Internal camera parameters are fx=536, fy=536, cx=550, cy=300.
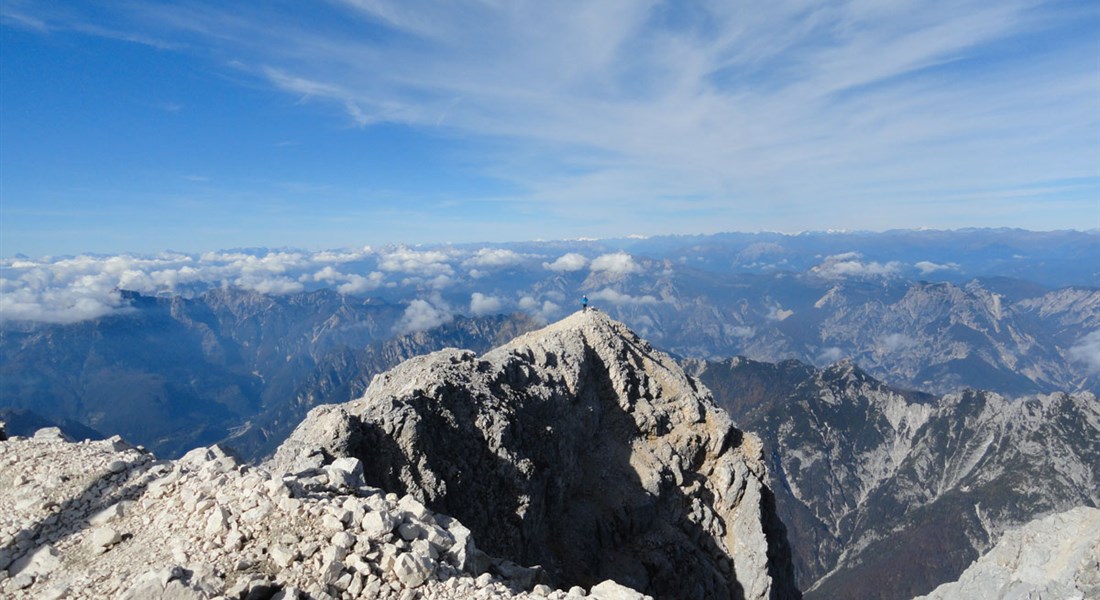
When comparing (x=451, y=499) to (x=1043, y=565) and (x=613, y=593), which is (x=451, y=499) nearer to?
(x=613, y=593)

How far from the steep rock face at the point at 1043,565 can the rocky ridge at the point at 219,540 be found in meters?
49.9

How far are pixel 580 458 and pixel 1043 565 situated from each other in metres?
50.6

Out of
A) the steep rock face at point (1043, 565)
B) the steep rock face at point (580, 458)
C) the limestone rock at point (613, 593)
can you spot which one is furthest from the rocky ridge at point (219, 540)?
the steep rock face at point (1043, 565)

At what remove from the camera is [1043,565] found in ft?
176

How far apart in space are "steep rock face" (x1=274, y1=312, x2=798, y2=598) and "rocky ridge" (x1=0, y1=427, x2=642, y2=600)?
719 centimetres

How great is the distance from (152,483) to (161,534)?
267 cm

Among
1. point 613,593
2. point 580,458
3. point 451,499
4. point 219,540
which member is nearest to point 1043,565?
point 580,458

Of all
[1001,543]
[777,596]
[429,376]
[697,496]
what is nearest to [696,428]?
[697,496]

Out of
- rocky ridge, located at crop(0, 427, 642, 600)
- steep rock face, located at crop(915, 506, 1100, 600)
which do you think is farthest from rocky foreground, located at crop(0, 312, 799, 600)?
steep rock face, located at crop(915, 506, 1100, 600)

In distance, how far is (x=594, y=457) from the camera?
42906 millimetres

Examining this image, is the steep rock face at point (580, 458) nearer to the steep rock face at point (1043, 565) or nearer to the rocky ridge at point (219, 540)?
the rocky ridge at point (219, 540)

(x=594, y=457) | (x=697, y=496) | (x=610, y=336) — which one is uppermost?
Result: (x=610, y=336)

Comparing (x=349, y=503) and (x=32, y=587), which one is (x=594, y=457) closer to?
(x=349, y=503)

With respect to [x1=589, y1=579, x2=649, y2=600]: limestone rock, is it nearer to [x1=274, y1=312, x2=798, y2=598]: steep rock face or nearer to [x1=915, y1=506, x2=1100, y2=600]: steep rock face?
[x1=274, y1=312, x2=798, y2=598]: steep rock face
